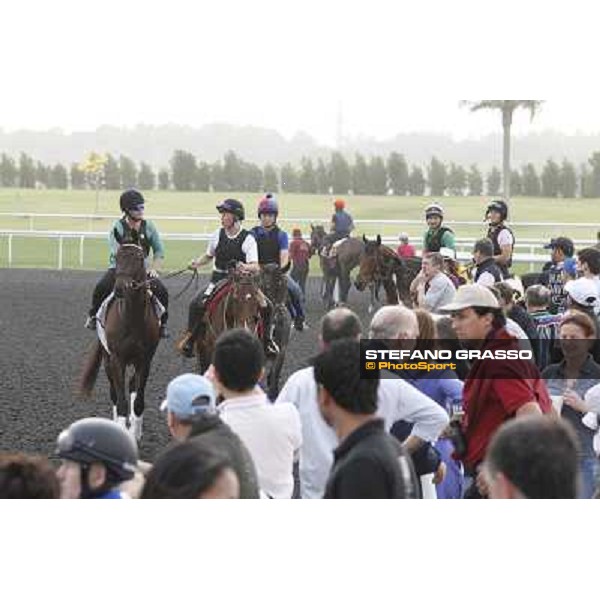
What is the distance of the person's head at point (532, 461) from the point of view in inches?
104

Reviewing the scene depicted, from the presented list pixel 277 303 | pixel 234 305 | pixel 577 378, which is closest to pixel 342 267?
pixel 277 303

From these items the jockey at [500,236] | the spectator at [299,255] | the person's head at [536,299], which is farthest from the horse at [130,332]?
the spectator at [299,255]

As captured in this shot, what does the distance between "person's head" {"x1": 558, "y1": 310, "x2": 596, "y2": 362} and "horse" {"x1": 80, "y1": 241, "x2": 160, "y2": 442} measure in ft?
12.4

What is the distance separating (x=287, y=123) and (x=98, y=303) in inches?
103

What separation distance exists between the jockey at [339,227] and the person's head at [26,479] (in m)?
13.7

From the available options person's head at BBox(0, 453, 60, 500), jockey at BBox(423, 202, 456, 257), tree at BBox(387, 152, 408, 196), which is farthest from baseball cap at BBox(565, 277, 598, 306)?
tree at BBox(387, 152, 408, 196)

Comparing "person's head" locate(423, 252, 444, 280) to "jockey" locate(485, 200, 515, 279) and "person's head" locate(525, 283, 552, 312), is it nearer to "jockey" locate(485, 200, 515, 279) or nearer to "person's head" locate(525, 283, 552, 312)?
"person's head" locate(525, 283, 552, 312)

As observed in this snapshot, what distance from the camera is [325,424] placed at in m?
4.23

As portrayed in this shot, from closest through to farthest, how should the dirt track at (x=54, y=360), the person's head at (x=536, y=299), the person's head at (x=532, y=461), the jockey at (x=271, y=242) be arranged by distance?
the person's head at (x=532, y=461) → the person's head at (x=536, y=299) → the dirt track at (x=54, y=360) → the jockey at (x=271, y=242)

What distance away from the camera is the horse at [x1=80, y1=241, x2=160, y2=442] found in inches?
324

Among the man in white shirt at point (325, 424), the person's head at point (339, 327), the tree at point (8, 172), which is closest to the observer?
the man in white shirt at point (325, 424)

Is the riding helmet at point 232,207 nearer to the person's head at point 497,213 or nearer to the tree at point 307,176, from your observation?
the person's head at point 497,213

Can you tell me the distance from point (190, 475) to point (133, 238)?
19.2ft

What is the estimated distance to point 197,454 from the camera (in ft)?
9.59
